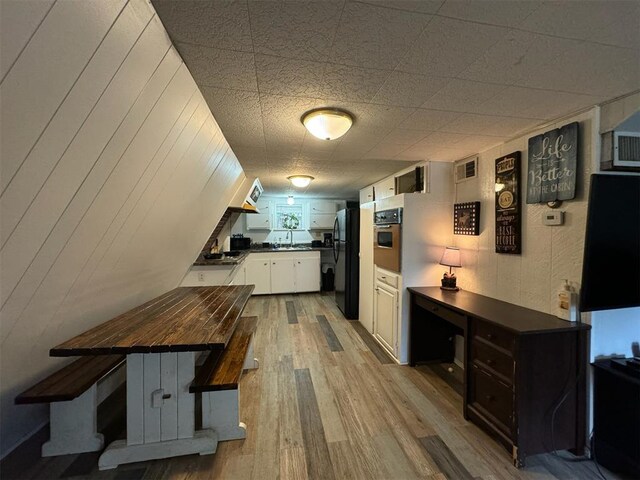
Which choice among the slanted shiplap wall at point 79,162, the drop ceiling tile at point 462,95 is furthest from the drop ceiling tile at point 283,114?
the drop ceiling tile at point 462,95

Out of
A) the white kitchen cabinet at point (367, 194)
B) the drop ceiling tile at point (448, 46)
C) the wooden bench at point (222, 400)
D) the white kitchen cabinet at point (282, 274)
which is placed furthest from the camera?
the white kitchen cabinet at point (282, 274)

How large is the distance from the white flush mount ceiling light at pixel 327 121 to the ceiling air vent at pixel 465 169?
1.50 metres

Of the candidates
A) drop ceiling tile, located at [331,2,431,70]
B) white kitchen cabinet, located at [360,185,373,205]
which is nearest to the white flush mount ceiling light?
drop ceiling tile, located at [331,2,431,70]

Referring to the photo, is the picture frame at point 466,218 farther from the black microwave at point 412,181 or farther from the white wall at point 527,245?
the black microwave at point 412,181

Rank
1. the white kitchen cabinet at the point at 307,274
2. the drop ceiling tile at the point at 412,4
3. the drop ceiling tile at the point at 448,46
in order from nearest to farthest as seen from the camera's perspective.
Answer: the drop ceiling tile at the point at 412,4, the drop ceiling tile at the point at 448,46, the white kitchen cabinet at the point at 307,274

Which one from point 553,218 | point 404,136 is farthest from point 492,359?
point 404,136

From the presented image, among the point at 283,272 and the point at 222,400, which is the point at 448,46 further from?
the point at 283,272

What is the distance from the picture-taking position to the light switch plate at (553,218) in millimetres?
1756

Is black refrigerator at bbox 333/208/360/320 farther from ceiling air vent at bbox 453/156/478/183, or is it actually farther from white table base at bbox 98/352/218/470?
white table base at bbox 98/352/218/470

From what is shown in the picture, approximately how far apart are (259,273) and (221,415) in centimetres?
376

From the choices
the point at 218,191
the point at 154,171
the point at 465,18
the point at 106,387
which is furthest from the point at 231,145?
the point at 106,387

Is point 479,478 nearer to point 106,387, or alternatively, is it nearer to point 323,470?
point 323,470

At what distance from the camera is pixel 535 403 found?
1.55 meters

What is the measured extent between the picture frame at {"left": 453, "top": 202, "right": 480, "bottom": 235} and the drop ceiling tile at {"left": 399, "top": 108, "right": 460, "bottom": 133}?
96 centimetres
